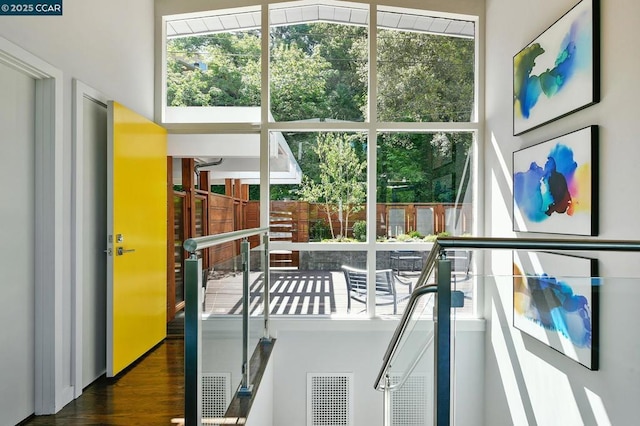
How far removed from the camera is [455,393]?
145 centimetres

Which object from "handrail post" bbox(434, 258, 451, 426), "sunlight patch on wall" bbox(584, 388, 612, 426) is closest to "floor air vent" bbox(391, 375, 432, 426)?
"handrail post" bbox(434, 258, 451, 426)

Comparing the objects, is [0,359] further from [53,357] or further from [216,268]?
[216,268]

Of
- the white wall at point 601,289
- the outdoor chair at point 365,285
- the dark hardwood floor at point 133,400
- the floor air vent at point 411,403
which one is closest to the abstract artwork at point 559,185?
the white wall at point 601,289

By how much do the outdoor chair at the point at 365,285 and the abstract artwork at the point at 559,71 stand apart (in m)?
1.69

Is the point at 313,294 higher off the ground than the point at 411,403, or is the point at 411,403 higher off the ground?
the point at 313,294

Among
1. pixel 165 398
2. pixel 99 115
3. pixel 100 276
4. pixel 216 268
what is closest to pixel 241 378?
pixel 165 398

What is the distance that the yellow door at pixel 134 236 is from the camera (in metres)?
3.14

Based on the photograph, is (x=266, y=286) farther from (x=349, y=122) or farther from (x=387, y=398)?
(x=349, y=122)

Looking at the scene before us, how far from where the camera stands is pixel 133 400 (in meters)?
2.81

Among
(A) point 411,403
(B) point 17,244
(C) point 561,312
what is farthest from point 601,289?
(B) point 17,244

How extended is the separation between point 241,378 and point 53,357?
3.68ft

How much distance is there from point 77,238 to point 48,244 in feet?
0.77

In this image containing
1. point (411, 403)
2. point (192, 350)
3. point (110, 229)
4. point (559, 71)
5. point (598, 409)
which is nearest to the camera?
point (192, 350)

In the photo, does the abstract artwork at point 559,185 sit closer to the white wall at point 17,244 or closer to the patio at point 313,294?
the patio at point 313,294
